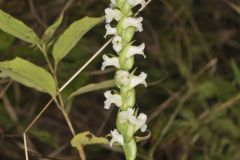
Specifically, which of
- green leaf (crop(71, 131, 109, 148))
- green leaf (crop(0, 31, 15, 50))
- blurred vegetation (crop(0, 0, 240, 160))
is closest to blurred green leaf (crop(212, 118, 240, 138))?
blurred vegetation (crop(0, 0, 240, 160))

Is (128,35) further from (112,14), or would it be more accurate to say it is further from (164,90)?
(164,90)

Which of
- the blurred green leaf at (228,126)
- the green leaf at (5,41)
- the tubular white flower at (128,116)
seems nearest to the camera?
the tubular white flower at (128,116)

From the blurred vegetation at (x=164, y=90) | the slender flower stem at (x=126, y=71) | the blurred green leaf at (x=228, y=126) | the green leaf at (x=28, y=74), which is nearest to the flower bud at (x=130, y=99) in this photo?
the slender flower stem at (x=126, y=71)

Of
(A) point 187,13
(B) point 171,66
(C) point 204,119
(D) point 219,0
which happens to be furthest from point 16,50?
(D) point 219,0

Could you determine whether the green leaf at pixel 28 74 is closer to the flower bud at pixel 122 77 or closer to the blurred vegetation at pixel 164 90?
the flower bud at pixel 122 77

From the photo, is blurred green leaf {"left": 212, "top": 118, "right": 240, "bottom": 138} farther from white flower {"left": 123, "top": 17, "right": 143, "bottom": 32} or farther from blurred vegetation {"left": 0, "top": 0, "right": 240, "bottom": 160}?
white flower {"left": 123, "top": 17, "right": 143, "bottom": 32}

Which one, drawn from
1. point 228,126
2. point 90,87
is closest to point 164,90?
point 228,126
